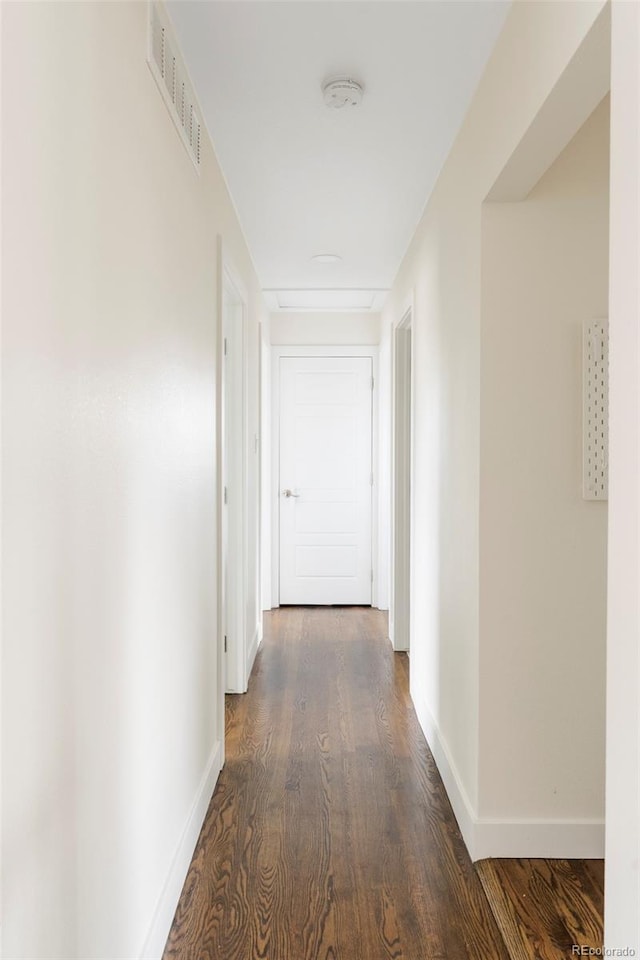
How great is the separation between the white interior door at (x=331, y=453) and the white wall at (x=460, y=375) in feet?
7.30

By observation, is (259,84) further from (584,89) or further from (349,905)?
(349,905)

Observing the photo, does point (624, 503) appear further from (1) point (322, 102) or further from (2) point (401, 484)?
(2) point (401, 484)

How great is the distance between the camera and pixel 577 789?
2180 millimetres

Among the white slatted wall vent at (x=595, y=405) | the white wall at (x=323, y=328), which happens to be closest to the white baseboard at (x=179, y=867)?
the white slatted wall vent at (x=595, y=405)

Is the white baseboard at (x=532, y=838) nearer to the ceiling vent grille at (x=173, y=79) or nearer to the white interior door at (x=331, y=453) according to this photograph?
the ceiling vent grille at (x=173, y=79)

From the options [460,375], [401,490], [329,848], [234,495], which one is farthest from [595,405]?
[401,490]

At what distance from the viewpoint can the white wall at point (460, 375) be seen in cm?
167

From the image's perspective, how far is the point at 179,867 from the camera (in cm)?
197

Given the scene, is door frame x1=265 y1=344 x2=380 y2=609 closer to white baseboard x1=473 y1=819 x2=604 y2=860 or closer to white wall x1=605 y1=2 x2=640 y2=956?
white baseboard x1=473 y1=819 x2=604 y2=860

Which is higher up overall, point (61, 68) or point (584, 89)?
point (584, 89)

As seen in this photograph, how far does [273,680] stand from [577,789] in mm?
2042

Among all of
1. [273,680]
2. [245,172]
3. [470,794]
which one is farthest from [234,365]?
[470,794]

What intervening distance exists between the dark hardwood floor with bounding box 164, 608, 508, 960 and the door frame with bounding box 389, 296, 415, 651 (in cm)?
85

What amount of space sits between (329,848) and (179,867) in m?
0.51
